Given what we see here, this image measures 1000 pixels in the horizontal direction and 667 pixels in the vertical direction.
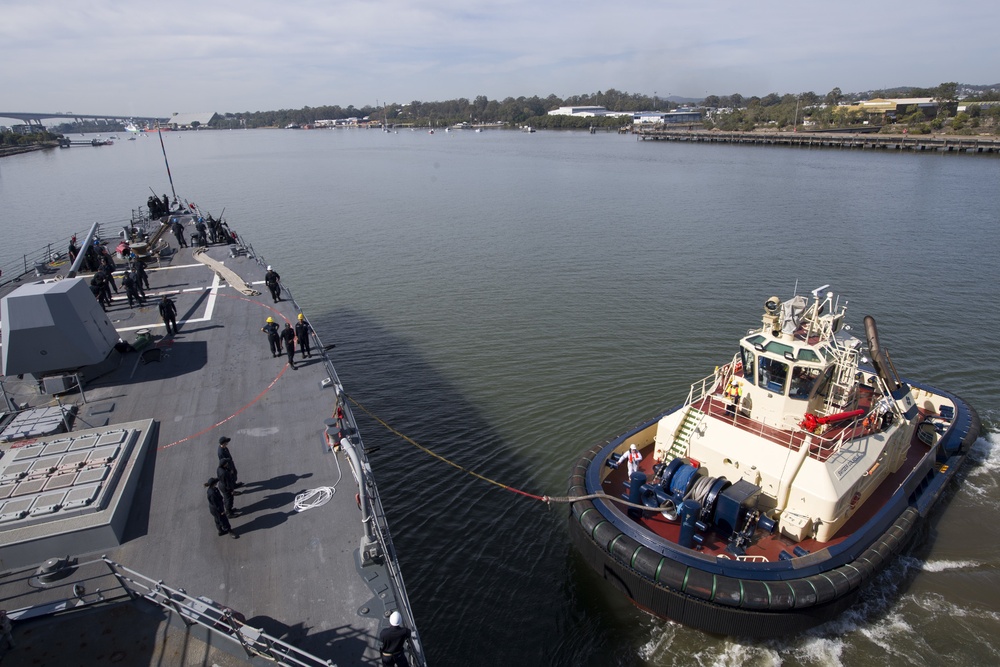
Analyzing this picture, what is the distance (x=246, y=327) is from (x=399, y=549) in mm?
9715

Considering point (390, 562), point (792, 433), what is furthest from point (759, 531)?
point (390, 562)

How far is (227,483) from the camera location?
936 centimetres

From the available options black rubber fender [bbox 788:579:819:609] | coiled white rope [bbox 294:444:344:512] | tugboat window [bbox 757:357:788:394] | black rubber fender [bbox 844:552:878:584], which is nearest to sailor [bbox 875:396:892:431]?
tugboat window [bbox 757:357:788:394]

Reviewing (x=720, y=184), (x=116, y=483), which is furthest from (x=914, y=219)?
(x=116, y=483)

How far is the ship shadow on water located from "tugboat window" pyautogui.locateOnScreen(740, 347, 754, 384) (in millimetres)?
5611

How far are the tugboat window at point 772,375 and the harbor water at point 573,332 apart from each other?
15.5ft

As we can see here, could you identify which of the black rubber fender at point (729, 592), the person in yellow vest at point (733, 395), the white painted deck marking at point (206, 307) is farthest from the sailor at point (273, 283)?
the black rubber fender at point (729, 592)

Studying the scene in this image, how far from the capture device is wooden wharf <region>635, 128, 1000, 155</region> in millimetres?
85625

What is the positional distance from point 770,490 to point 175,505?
457 inches

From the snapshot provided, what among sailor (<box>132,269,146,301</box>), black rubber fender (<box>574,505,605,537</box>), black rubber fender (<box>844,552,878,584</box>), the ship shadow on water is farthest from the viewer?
sailor (<box>132,269,146,301</box>)

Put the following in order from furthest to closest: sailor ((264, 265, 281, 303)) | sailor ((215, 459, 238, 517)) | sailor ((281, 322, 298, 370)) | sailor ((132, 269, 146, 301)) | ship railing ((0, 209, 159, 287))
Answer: ship railing ((0, 209, 159, 287)) < sailor ((132, 269, 146, 301)) < sailor ((264, 265, 281, 303)) < sailor ((281, 322, 298, 370)) < sailor ((215, 459, 238, 517))

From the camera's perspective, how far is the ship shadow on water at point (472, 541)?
35.6 ft

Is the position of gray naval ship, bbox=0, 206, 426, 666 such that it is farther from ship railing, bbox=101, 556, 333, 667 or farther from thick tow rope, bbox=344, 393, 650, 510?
thick tow rope, bbox=344, 393, 650, 510

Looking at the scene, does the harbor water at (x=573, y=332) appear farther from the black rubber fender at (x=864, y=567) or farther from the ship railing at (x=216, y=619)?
the ship railing at (x=216, y=619)
